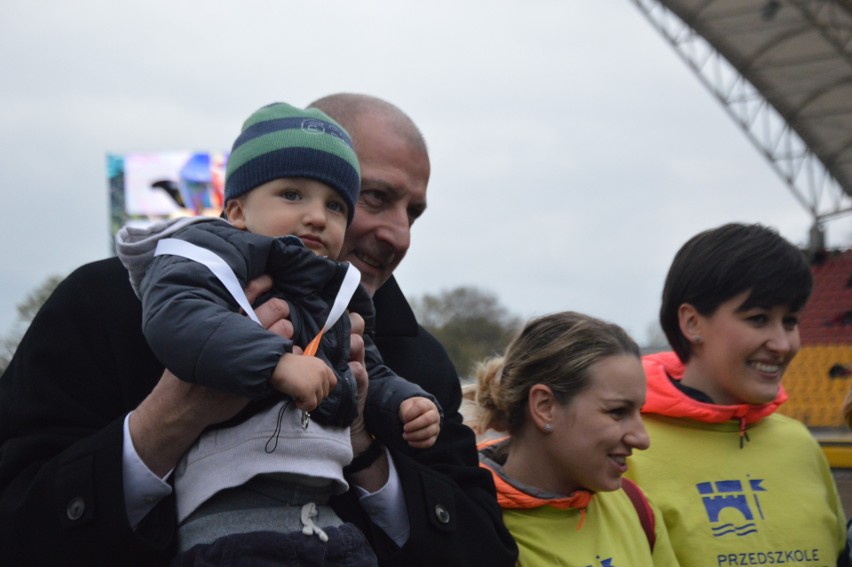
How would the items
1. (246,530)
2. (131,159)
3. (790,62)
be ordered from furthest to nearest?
1. (131,159)
2. (790,62)
3. (246,530)

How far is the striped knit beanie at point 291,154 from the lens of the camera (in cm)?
222

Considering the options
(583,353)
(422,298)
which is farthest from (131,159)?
(583,353)

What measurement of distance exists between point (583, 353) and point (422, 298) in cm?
3587

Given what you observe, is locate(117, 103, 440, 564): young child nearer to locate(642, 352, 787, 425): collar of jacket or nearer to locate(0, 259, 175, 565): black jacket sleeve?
locate(0, 259, 175, 565): black jacket sleeve

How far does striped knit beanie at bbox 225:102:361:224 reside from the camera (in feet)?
7.30

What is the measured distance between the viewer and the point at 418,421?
2232 millimetres

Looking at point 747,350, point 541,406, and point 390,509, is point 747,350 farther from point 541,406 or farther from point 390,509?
point 390,509

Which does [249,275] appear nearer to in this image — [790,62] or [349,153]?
[349,153]

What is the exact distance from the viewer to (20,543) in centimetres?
197

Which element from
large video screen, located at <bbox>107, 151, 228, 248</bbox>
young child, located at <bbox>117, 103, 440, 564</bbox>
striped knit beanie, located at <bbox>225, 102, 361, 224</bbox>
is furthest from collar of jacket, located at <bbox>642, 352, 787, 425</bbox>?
large video screen, located at <bbox>107, 151, 228, 248</bbox>

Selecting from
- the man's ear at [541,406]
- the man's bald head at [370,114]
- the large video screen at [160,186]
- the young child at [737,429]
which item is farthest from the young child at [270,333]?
the large video screen at [160,186]

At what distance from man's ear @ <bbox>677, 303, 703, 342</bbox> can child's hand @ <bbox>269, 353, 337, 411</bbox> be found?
1930 millimetres

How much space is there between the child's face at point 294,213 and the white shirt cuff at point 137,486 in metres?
0.50

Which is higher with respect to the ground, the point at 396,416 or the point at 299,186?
the point at 299,186
